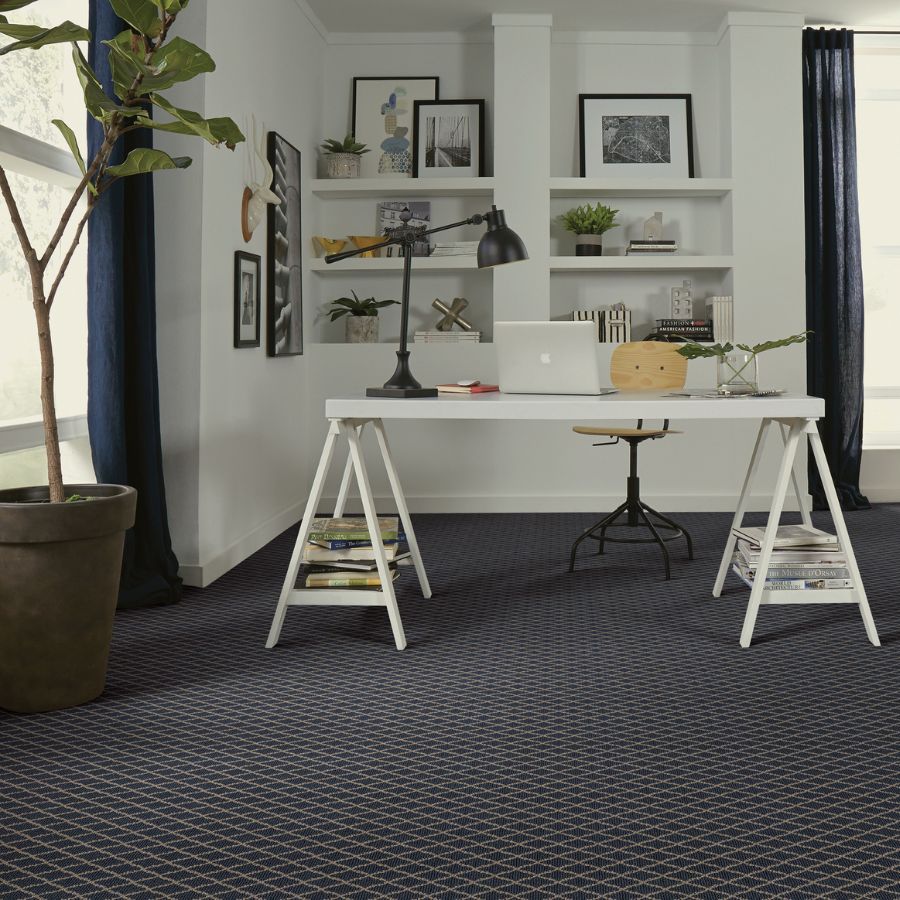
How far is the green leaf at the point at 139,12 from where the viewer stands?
2.51 m

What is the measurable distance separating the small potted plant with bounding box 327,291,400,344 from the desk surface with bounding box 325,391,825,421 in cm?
299

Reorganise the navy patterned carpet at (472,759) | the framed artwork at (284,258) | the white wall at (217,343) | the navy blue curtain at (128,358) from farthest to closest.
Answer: the framed artwork at (284,258) → the white wall at (217,343) → the navy blue curtain at (128,358) → the navy patterned carpet at (472,759)

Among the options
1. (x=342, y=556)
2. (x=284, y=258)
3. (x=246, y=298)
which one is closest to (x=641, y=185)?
(x=284, y=258)

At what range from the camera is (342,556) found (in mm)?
3287

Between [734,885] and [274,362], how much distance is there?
13.0 feet

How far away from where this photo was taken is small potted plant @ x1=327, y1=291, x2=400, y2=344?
616 centimetres

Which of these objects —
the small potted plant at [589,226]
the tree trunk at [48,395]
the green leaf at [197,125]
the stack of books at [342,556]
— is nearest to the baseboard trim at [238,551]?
the stack of books at [342,556]

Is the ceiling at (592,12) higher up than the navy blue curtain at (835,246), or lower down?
higher up

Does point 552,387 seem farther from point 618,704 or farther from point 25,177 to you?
point 25,177

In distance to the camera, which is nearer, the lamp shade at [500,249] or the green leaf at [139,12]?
the green leaf at [139,12]

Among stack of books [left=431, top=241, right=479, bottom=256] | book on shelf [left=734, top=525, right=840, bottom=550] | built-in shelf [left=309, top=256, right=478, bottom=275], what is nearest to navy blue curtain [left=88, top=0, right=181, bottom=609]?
book on shelf [left=734, top=525, right=840, bottom=550]

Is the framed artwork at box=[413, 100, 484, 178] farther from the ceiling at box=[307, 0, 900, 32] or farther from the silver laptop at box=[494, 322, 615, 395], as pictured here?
the silver laptop at box=[494, 322, 615, 395]

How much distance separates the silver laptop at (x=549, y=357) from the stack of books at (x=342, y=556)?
676 millimetres

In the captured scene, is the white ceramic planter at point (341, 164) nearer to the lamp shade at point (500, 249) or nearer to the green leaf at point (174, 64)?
the lamp shade at point (500, 249)
